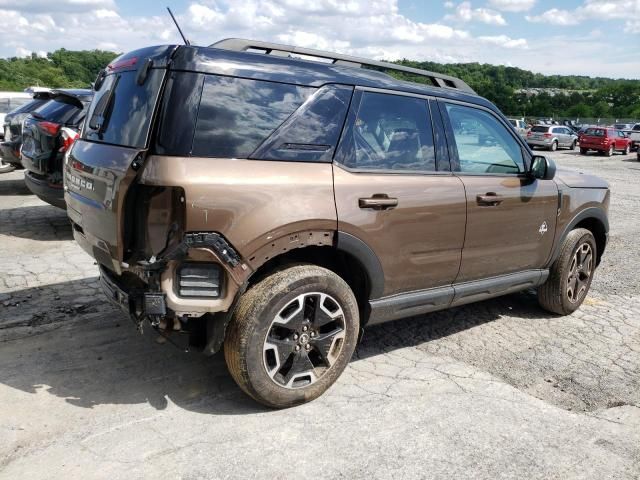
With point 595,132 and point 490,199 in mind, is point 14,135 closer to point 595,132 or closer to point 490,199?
point 490,199

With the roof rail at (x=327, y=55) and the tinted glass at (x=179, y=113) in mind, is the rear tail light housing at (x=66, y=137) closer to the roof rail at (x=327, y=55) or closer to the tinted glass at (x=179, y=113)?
the roof rail at (x=327, y=55)

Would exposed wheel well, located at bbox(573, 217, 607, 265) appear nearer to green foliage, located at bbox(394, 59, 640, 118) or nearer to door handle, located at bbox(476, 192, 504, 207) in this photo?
door handle, located at bbox(476, 192, 504, 207)

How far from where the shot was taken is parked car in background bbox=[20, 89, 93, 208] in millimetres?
6785

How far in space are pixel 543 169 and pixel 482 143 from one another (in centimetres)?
58

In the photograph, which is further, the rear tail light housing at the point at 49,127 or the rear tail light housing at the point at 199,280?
the rear tail light housing at the point at 49,127

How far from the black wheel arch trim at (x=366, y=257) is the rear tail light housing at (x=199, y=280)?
754 mm

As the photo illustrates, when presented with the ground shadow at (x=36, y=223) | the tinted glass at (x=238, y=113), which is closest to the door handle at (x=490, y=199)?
the tinted glass at (x=238, y=113)

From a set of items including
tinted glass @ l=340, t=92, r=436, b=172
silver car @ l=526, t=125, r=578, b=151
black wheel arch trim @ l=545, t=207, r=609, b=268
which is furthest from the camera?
silver car @ l=526, t=125, r=578, b=151

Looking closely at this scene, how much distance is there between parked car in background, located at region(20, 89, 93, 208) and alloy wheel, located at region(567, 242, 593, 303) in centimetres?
555

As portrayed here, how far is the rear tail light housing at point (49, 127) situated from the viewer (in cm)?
696

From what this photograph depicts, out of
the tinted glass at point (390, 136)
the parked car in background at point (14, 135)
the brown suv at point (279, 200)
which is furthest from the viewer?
the parked car in background at point (14, 135)

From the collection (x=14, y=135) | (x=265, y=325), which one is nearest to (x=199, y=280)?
(x=265, y=325)

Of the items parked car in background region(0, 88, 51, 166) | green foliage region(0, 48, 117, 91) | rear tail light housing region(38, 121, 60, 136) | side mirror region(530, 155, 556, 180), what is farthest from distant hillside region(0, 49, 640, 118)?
side mirror region(530, 155, 556, 180)

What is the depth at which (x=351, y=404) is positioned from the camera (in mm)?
3379
